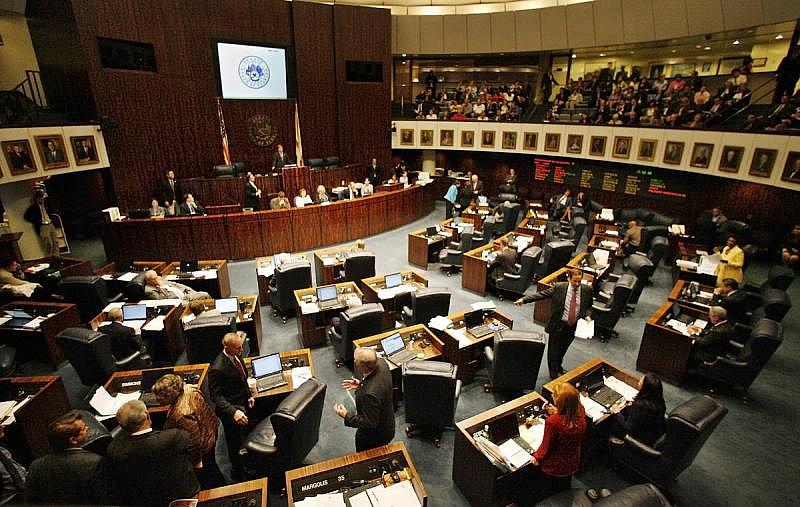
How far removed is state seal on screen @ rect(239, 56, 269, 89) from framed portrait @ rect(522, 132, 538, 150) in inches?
351

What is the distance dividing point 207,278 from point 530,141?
11.8m

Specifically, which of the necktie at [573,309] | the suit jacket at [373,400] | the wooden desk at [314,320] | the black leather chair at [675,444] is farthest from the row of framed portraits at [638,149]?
the suit jacket at [373,400]

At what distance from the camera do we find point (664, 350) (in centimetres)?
564

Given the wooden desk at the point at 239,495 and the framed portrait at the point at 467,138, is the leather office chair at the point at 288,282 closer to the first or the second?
the wooden desk at the point at 239,495

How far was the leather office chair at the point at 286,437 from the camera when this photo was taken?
329 centimetres

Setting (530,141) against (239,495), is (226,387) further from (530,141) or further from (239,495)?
(530,141)

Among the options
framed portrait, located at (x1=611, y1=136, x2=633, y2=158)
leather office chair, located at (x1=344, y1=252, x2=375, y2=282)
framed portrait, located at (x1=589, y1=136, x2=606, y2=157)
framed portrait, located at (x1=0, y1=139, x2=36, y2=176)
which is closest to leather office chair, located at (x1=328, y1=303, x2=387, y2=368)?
leather office chair, located at (x1=344, y1=252, x2=375, y2=282)

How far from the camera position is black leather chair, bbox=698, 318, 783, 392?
4.85 m

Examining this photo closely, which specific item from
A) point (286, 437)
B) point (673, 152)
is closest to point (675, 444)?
point (286, 437)

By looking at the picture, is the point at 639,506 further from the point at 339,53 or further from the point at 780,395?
the point at 339,53

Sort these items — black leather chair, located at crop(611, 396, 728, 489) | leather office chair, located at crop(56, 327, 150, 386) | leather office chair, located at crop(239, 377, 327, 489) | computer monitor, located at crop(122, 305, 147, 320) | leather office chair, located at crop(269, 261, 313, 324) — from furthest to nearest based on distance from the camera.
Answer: leather office chair, located at crop(269, 261, 313, 324), computer monitor, located at crop(122, 305, 147, 320), leather office chair, located at crop(56, 327, 150, 386), black leather chair, located at crop(611, 396, 728, 489), leather office chair, located at crop(239, 377, 327, 489)

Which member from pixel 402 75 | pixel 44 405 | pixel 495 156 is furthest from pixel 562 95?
pixel 44 405

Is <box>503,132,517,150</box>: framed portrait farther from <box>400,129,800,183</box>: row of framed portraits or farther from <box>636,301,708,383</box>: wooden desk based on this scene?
<box>636,301,708,383</box>: wooden desk

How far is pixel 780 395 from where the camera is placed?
5457 mm
